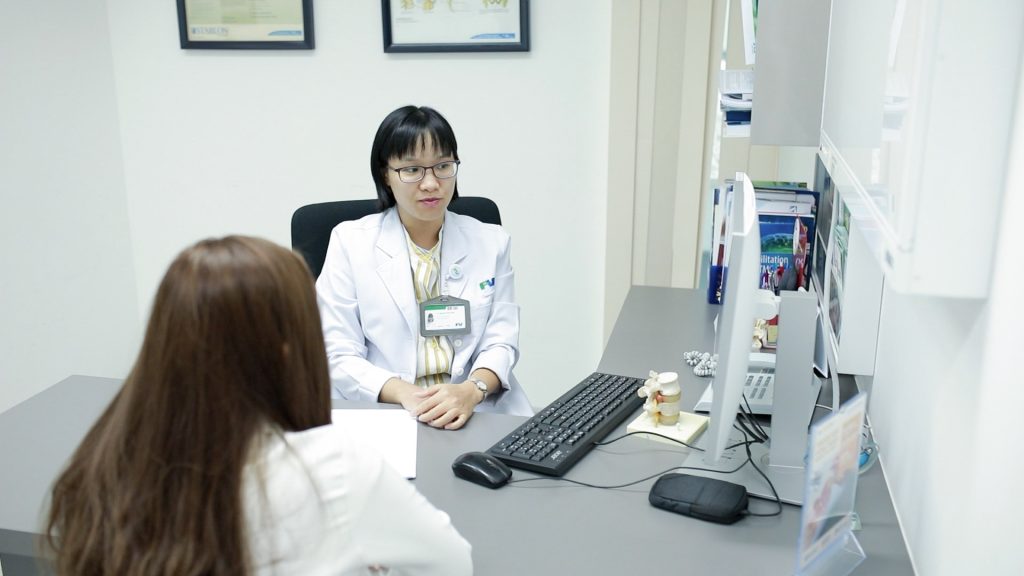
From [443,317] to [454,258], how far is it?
0.18 metres

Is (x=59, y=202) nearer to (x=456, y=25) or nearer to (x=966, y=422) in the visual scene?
(x=456, y=25)

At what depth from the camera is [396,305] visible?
6.64 ft

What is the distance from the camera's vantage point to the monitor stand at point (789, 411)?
1.27m

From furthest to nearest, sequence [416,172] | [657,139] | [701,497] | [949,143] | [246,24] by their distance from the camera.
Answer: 1. [246,24]
2. [657,139]
3. [416,172]
4. [701,497]
5. [949,143]

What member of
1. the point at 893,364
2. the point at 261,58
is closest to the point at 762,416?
the point at 893,364

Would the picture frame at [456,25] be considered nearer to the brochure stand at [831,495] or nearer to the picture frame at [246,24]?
the picture frame at [246,24]

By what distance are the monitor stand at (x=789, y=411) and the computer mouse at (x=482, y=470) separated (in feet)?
0.99

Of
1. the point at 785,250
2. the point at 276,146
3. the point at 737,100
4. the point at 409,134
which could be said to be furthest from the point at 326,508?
the point at 276,146

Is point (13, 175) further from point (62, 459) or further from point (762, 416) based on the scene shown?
point (762, 416)

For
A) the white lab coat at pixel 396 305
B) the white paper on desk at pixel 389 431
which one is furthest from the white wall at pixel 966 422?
the white lab coat at pixel 396 305

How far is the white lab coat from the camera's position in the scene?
6.60 feet

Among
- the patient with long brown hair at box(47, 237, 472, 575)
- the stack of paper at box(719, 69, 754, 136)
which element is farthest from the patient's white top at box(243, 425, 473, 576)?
the stack of paper at box(719, 69, 754, 136)

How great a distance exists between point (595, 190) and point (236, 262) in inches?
88.5

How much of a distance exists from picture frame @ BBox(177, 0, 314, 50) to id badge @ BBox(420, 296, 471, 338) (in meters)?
1.50
